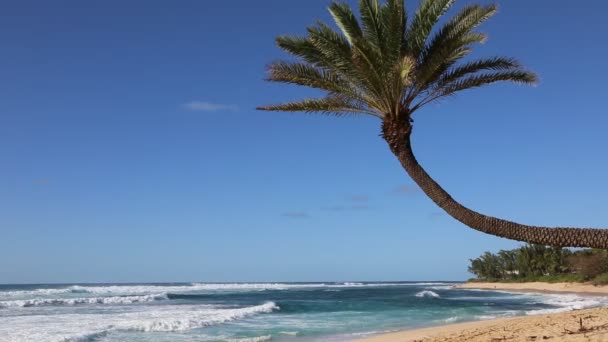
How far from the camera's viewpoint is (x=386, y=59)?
9.75m

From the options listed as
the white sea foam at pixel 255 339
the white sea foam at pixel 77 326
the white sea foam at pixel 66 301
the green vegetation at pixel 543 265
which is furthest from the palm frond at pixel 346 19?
the green vegetation at pixel 543 265

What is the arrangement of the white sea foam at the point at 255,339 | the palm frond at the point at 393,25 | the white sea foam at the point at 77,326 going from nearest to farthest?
the palm frond at the point at 393,25 < the white sea foam at the point at 255,339 < the white sea foam at the point at 77,326

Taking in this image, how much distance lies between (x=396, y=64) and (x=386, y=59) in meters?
0.28

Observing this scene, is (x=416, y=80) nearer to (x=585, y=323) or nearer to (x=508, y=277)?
(x=585, y=323)

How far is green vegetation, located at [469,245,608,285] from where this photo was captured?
54.8 m

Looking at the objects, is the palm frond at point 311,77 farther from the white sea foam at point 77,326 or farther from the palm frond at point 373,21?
the white sea foam at point 77,326

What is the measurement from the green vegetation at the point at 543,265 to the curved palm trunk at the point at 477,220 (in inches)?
1895

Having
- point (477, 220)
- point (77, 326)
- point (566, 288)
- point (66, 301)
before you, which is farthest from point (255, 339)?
point (566, 288)

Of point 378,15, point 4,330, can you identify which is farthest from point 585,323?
point 4,330

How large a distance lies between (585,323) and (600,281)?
43.5 metres

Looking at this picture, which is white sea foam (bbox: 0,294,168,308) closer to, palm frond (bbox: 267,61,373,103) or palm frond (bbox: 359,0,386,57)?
palm frond (bbox: 267,61,373,103)

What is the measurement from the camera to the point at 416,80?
10.1m

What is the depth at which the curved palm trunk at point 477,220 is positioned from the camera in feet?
26.1

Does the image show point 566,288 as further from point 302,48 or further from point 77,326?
point 302,48
